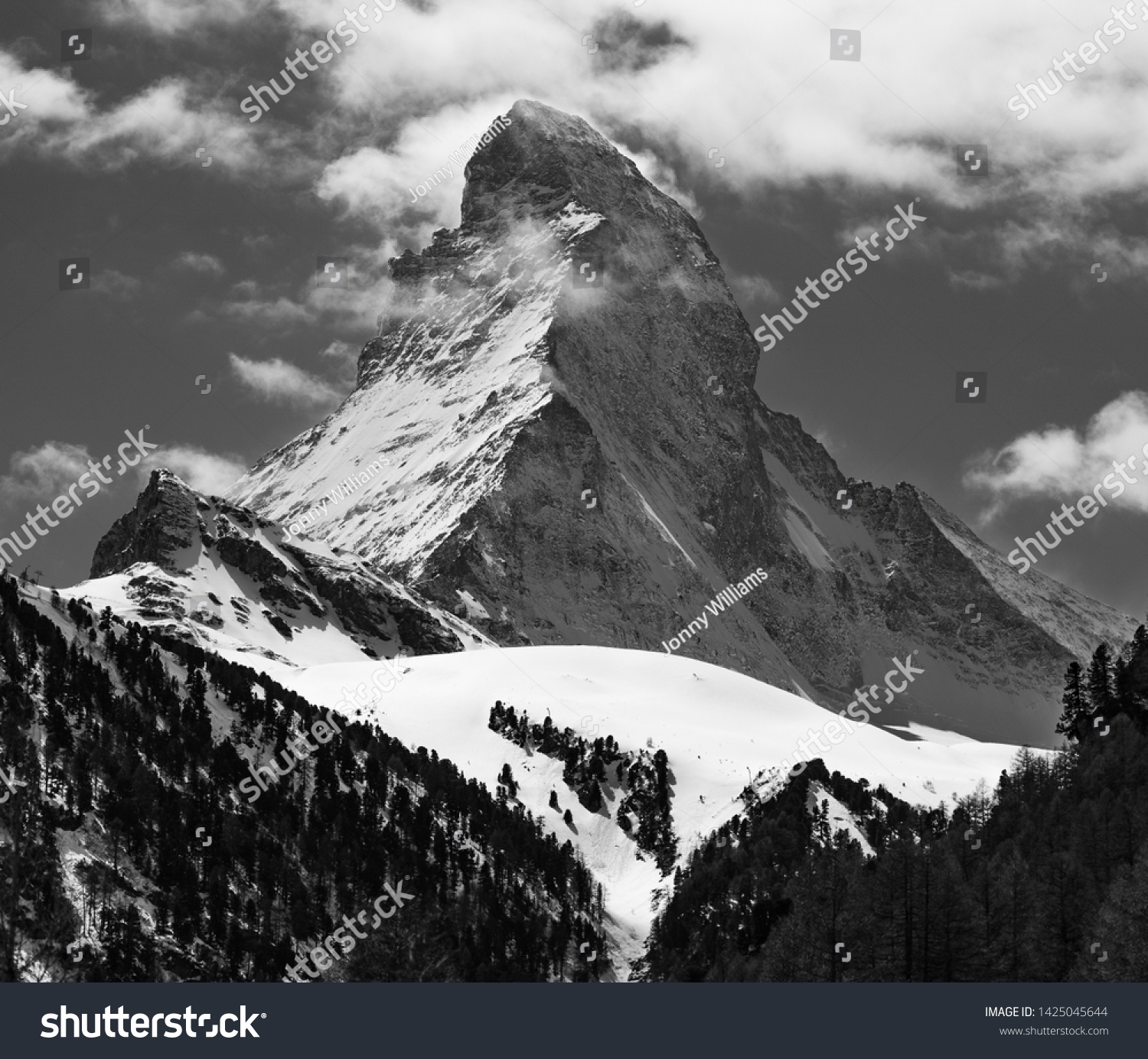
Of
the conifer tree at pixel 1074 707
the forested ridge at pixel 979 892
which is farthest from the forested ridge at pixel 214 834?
the conifer tree at pixel 1074 707

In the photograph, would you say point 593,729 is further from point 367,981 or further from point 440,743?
point 367,981

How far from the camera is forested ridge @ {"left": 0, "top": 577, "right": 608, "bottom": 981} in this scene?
373ft

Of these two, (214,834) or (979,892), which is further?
(214,834)

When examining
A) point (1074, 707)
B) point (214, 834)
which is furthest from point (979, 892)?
point (214, 834)

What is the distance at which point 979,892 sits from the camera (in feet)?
312

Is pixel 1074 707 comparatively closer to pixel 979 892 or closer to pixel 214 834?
pixel 979 892

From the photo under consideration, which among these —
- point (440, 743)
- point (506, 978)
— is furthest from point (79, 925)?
point (440, 743)

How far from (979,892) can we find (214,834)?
63.8 m

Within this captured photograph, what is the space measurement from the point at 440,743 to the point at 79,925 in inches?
3359

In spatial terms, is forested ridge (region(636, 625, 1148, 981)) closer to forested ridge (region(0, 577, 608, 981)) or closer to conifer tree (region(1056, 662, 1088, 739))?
conifer tree (region(1056, 662, 1088, 739))

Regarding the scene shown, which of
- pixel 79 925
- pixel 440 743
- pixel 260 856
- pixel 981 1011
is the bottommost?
pixel 981 1011

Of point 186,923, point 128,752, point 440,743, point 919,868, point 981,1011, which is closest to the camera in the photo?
point 981,1011

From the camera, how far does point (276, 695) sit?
178 meters

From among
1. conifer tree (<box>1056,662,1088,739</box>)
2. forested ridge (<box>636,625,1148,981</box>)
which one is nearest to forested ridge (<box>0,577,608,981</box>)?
forested ridge (<box>636,625,1148,981</box>)
